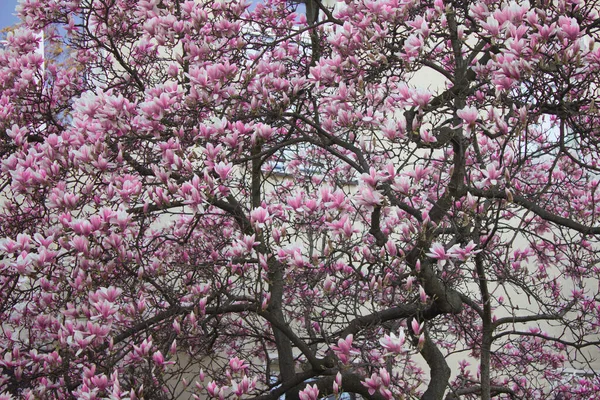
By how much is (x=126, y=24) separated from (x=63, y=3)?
669 mm

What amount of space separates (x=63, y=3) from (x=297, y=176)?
104 inches

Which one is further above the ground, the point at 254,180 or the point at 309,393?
the point at 254,180

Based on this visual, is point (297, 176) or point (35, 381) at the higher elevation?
point (297, 176)

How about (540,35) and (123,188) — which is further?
(123,188)

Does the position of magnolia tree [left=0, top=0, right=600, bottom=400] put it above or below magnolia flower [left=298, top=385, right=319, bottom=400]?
above

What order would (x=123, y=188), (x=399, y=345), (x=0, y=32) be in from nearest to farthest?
(x=399, y=345) → (x=123, y=188) → (x=0, y=32)

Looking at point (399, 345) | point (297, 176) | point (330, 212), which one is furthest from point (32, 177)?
point (297, 176)

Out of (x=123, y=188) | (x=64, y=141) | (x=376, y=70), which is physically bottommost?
(x=123, y=188)

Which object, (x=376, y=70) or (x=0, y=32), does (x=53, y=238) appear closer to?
(x=376, y=70)

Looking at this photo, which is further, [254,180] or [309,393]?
[254,180]

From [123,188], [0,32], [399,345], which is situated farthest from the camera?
[0,32]

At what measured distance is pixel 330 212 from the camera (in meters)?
3.41

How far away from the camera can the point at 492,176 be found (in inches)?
114

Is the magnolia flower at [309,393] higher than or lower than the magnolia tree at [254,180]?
lower
